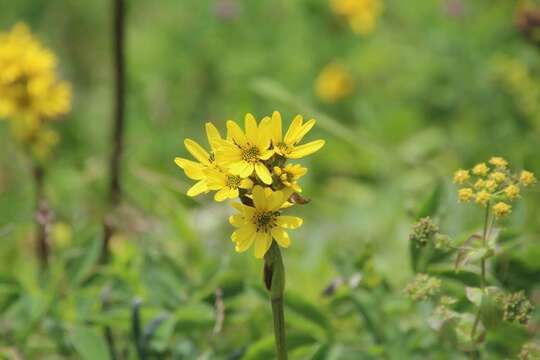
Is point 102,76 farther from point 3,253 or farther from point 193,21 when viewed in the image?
point 3,253

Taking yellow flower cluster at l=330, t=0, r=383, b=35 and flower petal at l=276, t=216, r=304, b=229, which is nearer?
flower petal at l=276, t=216, r=304, b=229

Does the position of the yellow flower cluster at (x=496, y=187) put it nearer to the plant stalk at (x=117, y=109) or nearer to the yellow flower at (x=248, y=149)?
the yellow flower at (x=248, y=149)

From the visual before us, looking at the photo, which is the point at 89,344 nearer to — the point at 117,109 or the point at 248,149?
the point at 248,149

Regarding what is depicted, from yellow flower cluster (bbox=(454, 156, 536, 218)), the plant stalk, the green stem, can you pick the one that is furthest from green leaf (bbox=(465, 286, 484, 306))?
the plant stalk

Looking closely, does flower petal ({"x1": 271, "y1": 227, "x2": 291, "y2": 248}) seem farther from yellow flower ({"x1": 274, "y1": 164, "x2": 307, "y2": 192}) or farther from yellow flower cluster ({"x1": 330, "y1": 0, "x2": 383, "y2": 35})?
yellow flower cluster ({"x1": 330, "y1": 0, "x2": 383, "y2": 35})

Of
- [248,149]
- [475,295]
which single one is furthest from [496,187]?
[248,149]

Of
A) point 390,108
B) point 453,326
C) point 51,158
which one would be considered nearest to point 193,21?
point 390,108
